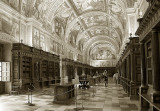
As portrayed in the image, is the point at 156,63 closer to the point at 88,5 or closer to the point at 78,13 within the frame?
the point at 88,5

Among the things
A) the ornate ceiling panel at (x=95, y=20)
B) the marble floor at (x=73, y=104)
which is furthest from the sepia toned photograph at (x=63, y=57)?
the ornate ceiling panel at (x=95, y=20)

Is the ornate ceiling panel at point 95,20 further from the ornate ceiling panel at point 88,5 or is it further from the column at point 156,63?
the column at point 156,63

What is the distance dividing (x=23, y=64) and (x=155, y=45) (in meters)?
10.7

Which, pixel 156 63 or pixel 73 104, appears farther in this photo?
pixel 73 104

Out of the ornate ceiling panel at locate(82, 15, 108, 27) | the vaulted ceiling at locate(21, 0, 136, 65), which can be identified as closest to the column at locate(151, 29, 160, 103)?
the vaulted ceiling at locate(21, 0, 136, 65)

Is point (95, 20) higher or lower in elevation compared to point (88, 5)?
lower

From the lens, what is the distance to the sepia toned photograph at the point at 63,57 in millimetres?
7285

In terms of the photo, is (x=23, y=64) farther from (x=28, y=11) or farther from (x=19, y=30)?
(x=28, y=11)

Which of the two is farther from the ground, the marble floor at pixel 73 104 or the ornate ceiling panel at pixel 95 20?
the ornate ceiling panel at pixel 95 20

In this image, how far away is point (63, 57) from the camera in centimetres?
2586

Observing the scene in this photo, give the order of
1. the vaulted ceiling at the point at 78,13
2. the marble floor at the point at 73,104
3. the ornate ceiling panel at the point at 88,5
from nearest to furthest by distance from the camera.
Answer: the marble floor at the point at 73,104 → the vaulted ceiling at the point at 78,13 → the ornate ceiling panel at the point at 88,5

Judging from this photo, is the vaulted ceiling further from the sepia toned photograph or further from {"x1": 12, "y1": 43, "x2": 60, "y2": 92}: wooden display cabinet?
{"x1": 12, "y1": 43, "x2": 60, "y2": 92}: wooden display cabinet

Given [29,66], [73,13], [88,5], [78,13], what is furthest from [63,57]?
[29,66]

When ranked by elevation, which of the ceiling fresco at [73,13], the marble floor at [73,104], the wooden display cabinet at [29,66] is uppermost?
the ceiling fresco at [73,13]
